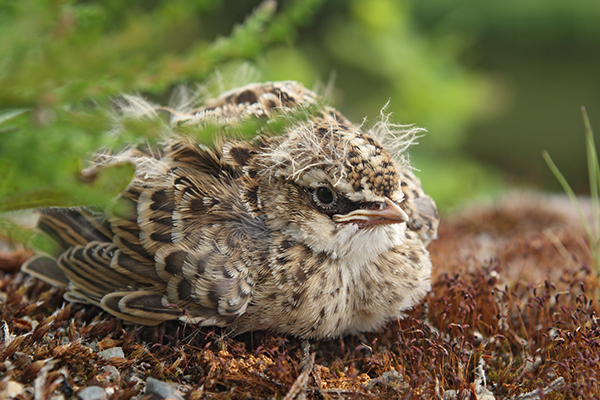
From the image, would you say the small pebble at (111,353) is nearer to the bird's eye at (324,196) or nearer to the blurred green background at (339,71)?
the blurred green background at (339,71)

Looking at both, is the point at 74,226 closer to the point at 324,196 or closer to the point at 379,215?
the point at 324,196

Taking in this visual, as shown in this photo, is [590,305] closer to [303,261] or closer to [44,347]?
[303,261]

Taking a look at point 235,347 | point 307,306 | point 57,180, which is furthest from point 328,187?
point 57,180

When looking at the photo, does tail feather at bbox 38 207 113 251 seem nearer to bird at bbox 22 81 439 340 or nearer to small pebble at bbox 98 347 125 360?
bird at bbox 22 81 439 340

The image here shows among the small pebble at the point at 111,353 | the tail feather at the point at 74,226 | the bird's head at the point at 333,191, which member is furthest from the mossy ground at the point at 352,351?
the bird's head at the point at 333,191

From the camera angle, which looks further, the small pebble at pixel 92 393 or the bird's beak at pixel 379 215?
the bird's beak at pixel 379 215

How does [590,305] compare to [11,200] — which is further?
[590,305]
